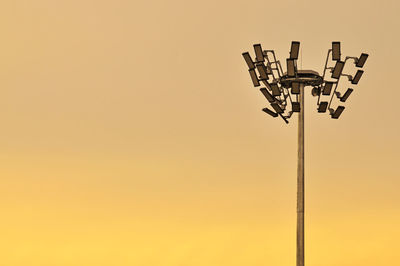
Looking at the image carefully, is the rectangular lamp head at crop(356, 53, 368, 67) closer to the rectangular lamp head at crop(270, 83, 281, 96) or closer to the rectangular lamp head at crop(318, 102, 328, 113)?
the rectangular lamp head at crop(318, 102, 328, 113)

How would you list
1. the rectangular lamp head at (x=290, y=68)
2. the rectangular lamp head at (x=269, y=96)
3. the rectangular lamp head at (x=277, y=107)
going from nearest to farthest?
the rectangular lamp head at (x=290, y=68) < the rectangular lamp head at (x=277, y=107) < the rectangular lamp head at (x=269, y=96)

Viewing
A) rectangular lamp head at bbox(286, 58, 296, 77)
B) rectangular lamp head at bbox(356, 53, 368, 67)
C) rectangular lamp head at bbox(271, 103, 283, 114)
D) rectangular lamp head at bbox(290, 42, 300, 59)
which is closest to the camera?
rectangular lamp head at bbox(290, 42, 300, 59)

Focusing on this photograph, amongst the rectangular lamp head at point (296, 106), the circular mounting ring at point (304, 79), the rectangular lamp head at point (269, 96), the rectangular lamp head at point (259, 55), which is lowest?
the rectangular lamp head at point (296, 106)

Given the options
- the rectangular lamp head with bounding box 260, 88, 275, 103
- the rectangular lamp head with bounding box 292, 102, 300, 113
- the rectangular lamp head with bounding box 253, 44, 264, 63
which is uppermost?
the rectangular lamp head with bounding box 253, 44, 264, 63

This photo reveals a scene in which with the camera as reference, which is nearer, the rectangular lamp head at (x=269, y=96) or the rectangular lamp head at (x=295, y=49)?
the rectangular lamp head at (x=295, y=49)

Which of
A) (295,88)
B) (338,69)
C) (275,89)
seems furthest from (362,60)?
(275,89)

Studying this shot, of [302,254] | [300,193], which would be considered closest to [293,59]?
[300,193]

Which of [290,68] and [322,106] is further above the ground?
[290,68]

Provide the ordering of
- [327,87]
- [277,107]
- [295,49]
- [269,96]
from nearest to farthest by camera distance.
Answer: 1. [295,49]
2. [327,87]
3. [277,107]
4. [269,96]

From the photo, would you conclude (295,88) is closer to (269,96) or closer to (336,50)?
(269,96)

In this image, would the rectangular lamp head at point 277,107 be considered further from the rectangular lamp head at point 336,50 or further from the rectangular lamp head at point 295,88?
the rectangular lamp head at point 336,50

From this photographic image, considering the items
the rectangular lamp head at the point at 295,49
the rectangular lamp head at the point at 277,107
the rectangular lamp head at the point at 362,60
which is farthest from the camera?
the rectangular lamp head at the point at 362,60

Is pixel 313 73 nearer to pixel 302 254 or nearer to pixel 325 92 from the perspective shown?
pixel 325 92

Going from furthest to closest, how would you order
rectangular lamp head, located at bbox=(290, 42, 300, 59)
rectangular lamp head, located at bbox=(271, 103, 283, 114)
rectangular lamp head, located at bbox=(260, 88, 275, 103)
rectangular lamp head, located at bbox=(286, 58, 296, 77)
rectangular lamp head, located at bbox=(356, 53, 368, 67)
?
→ rectangular lamp head, located at bbox=(356, 53, 368, 67), rectangular lamp head, located at bbox=(260, 88, 275, 103), rectangular lamp head, located at bbox=(271, 103, 283, 114), rectangular lamp head, located at bbox=(286, 58, 296, 77), rectangular lamp head, located at bbox=(290, 42, 300, 59)
